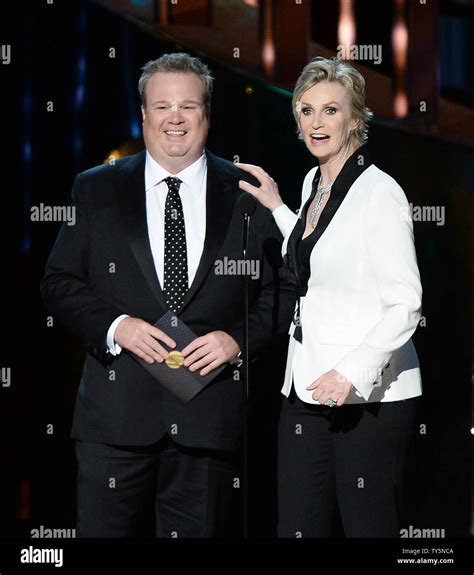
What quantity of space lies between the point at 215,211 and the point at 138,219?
0.90 feet

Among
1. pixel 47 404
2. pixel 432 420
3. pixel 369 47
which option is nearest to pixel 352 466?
pixel 432 420

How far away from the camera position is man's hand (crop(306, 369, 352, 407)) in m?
3.27

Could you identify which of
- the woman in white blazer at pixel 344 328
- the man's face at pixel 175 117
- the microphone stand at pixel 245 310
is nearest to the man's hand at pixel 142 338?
the microphone stand at pixel 245 310

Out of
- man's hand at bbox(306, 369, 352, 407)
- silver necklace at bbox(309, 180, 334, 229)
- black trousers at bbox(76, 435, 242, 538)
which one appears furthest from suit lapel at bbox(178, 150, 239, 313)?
man's hand at bbox(306, 369, 352, 407)

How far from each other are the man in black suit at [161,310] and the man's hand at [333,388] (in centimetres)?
48

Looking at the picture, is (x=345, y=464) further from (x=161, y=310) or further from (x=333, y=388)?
(x=161, y=310)

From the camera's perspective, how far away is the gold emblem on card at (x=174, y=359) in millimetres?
3676

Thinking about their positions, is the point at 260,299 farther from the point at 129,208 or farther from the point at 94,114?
the point at 94,114

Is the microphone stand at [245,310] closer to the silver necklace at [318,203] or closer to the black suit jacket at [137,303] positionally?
the black suit jacket at [137,303]

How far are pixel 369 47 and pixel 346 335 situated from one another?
1305mm

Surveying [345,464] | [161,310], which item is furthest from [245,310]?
[345,464]

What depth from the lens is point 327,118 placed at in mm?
3492

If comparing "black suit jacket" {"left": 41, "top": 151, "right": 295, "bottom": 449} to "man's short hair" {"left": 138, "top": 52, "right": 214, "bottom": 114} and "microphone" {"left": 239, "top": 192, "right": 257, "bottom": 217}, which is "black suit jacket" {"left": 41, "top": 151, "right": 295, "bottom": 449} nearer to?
"microphone" {"left": 239, "top": 192, "right": 257, "bottom": 217}

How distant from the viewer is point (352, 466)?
134 inches
